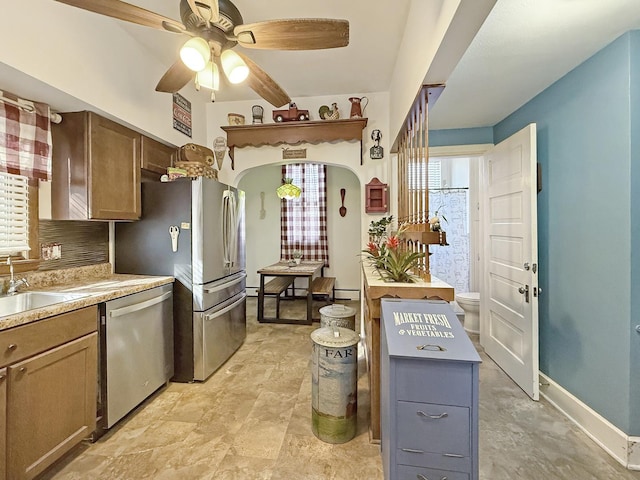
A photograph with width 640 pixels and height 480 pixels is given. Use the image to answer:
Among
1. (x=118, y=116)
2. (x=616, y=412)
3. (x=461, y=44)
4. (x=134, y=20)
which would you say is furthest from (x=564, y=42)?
(x=118, y=116)

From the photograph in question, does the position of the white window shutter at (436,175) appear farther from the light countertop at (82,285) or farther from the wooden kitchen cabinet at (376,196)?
the light countertop at (82,285)

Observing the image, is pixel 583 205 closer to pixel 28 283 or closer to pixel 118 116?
pixel 118 116

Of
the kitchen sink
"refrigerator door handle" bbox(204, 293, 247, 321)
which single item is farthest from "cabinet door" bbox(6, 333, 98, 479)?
"refrigerator door handle" bbox(204, 293, 247, 321)

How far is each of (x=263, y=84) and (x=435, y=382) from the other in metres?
2.00

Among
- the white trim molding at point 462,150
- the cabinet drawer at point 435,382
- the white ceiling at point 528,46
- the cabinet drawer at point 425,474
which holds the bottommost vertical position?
the cabinet drawer at point 425,474

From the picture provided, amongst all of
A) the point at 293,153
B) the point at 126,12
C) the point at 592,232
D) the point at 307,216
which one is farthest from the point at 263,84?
the point at 307,216

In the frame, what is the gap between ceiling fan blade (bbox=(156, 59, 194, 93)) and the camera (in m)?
1.83

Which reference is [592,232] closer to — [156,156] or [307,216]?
[156,156]

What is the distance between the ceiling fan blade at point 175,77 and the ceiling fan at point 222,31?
194 mm

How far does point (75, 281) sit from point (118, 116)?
1297 mm

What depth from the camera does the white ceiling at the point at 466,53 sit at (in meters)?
1.50

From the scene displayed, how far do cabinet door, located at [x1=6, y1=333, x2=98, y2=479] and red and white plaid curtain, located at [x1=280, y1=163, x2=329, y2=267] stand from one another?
153 inches

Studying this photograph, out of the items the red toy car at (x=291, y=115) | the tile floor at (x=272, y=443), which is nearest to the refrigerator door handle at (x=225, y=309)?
the tile floor at (x=272, y=443)

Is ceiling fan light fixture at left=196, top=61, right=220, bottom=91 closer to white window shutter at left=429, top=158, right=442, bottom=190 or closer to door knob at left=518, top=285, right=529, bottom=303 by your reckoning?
door knob at left=518, top=285, right=529, bottom=303
